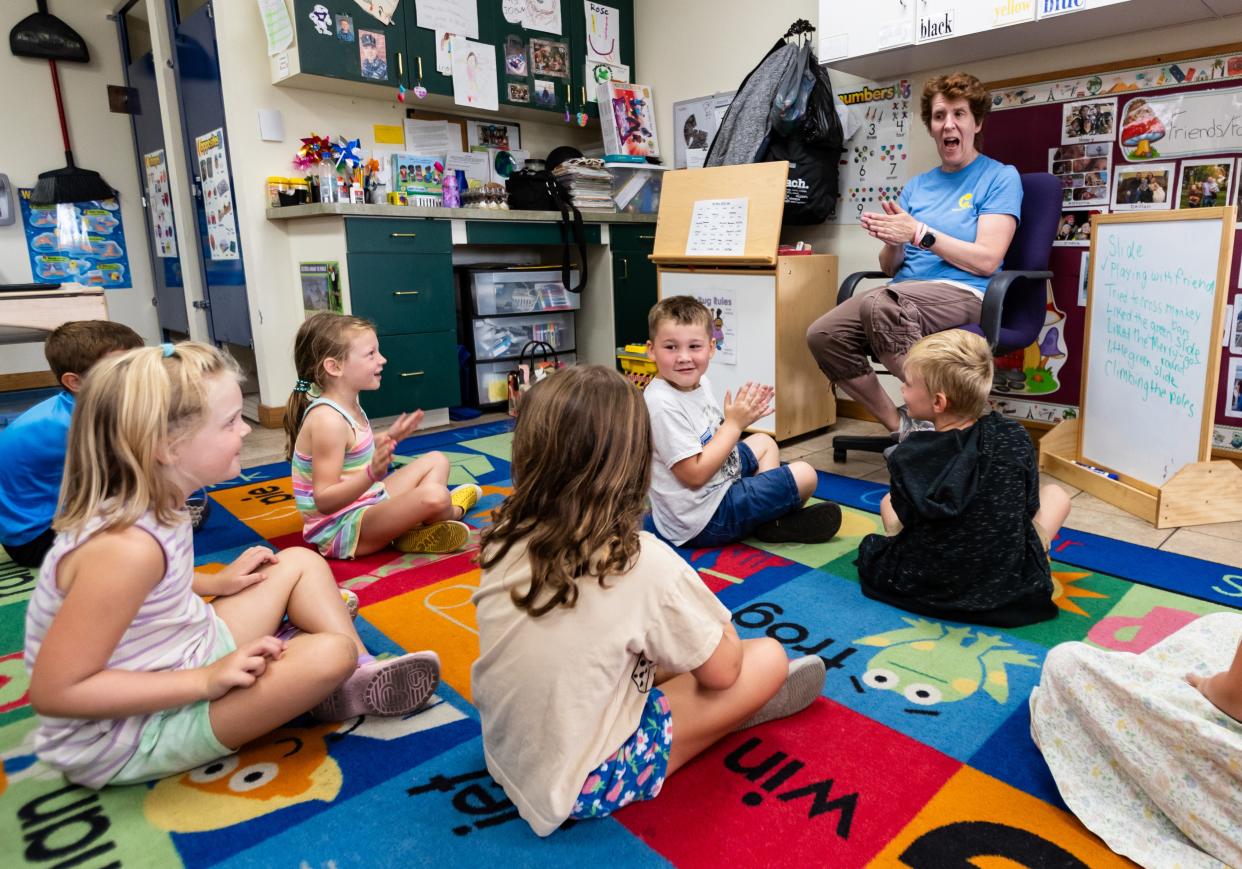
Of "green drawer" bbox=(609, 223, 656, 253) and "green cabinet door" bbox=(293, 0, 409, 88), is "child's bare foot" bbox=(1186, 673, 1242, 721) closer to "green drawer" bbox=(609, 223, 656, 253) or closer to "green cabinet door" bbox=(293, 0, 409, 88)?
"green drawer" bbox=(609, 223, 656, 253)

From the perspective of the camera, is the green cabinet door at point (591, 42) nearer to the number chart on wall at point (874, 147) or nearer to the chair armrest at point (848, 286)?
the number chart on wall at point (874, 147)

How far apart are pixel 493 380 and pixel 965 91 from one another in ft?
7.61

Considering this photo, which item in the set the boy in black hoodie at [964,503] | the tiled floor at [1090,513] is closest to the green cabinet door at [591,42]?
the tiled floor at [1090,513]

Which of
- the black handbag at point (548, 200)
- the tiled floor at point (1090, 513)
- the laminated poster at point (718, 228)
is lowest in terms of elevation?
the tiled floor at point (1090, 513)

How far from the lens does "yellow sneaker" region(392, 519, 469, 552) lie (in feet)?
6.65

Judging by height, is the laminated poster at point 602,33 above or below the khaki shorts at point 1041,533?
above

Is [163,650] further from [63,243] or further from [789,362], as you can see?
[63,243]

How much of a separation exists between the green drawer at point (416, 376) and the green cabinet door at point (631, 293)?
0.90 m

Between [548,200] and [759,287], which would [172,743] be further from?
[548,200]

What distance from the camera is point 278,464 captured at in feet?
9.78

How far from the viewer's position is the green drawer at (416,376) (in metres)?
3.32

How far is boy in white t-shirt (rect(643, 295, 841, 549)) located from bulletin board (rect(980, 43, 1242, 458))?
1360mm

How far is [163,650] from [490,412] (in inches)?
113

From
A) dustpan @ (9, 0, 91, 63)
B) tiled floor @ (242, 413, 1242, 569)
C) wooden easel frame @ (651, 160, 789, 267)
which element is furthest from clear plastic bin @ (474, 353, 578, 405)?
dustpan @ (9, 0, 91, 63)
